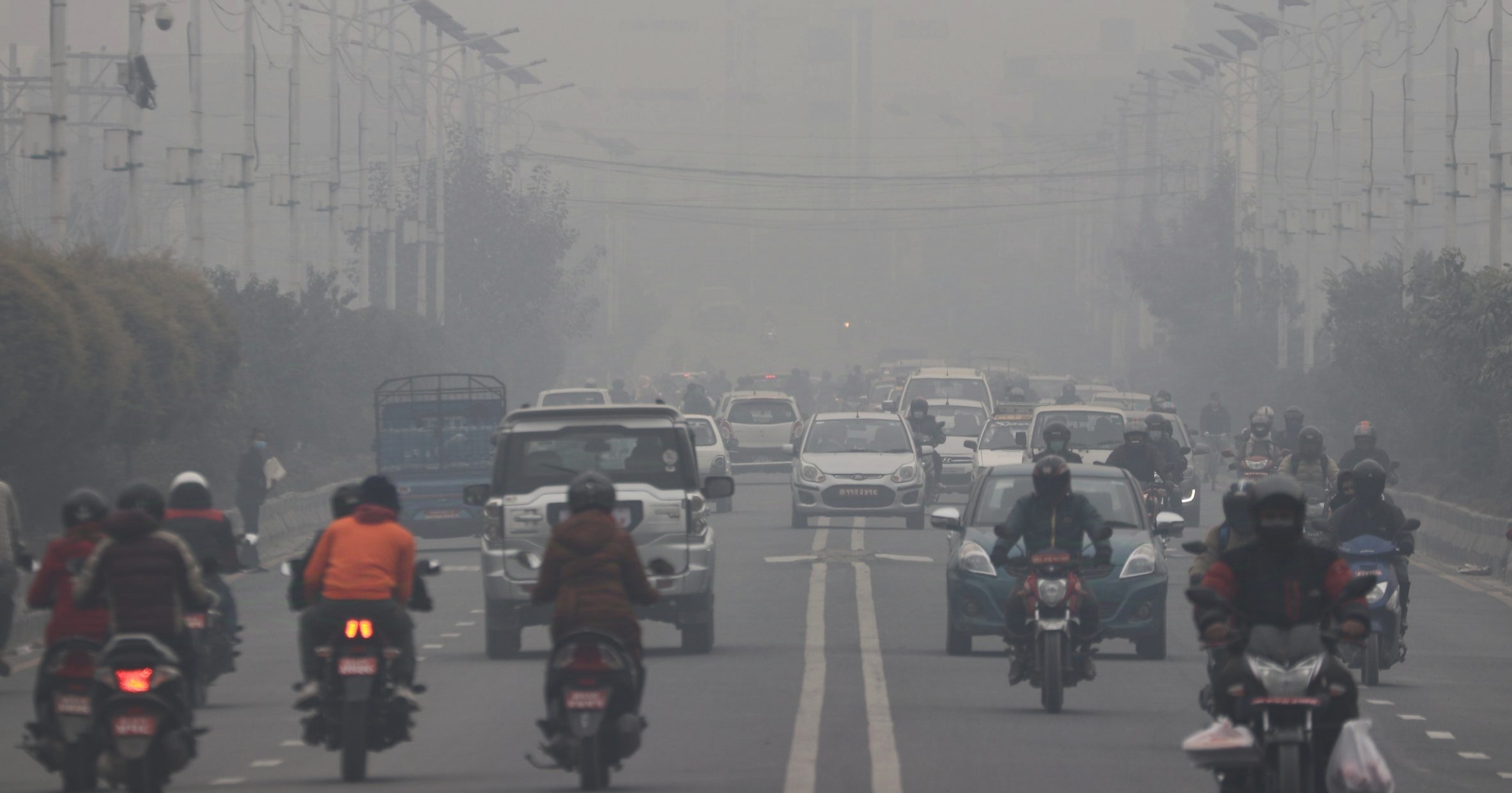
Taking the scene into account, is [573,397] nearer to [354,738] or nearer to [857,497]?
[857,497]

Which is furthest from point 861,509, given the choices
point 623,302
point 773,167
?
point 773,167

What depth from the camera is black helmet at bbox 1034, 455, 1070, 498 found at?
48.6 feet

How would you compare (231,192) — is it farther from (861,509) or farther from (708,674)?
(708,674)

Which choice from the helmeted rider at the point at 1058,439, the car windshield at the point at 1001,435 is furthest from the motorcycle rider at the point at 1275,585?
the car windshield at the point at 1001,435

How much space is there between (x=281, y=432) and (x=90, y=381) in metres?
16.1

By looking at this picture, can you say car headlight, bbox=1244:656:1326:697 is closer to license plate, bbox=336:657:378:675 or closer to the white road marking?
the white road marking

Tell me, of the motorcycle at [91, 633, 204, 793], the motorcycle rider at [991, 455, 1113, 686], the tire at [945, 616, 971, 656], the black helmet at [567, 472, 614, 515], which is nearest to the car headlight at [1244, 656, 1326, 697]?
the black helmet at [567, 472, 614, 515]

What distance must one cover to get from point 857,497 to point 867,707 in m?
18.1

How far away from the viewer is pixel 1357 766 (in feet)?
27.9

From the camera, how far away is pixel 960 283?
16912 cm

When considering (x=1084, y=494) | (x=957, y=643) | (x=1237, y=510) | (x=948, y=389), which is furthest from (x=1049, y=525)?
(x=948, y=389)

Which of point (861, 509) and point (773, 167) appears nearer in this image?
point (861, 509)

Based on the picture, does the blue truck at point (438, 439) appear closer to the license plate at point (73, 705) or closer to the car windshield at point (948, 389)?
the car windshield at point (948, 389)

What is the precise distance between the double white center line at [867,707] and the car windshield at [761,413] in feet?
75.7
